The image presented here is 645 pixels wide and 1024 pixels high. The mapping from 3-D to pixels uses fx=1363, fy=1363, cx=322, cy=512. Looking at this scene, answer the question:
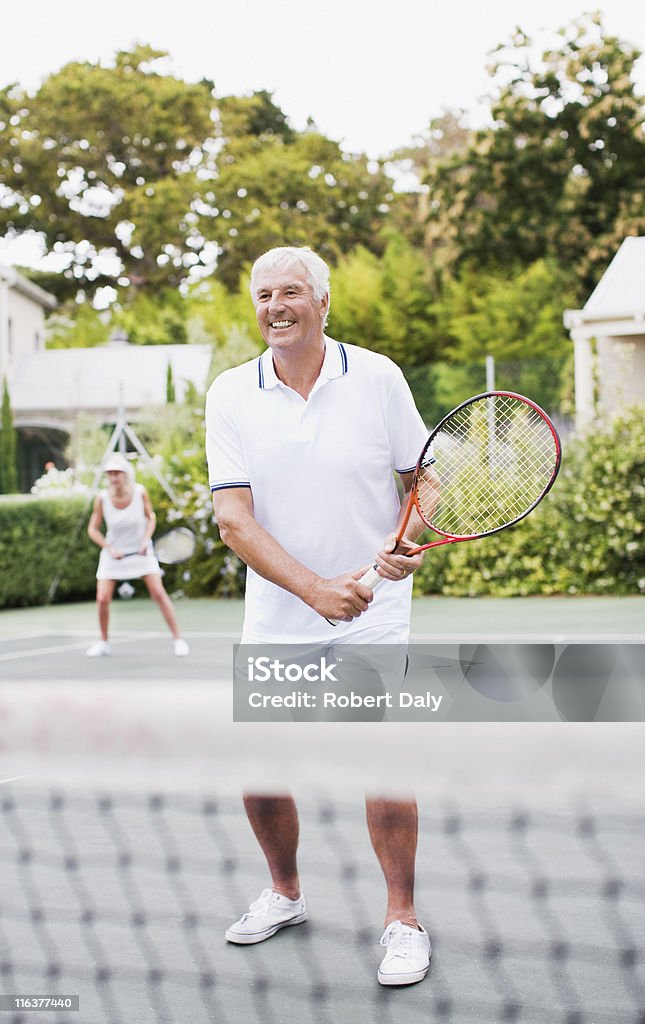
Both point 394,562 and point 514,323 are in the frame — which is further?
point 514,323

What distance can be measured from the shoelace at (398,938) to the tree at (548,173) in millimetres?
25939

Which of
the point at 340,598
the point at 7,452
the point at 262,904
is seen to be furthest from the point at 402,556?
the point at 7,452

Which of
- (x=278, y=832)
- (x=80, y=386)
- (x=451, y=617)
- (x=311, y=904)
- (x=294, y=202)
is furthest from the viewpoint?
(x=294, y=202)

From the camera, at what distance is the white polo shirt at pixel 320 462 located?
3.27 metres

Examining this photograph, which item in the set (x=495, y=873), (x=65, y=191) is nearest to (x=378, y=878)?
(x=495, y=873)

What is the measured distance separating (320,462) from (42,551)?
1171 cm

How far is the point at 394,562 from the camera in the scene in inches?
120

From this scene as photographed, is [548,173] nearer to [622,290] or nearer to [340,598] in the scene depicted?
[622,290]

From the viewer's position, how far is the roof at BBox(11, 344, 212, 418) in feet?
97.1

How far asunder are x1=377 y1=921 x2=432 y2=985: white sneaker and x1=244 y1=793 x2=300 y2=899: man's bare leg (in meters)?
0.35

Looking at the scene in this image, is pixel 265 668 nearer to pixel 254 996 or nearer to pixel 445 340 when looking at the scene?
pixel 254 996

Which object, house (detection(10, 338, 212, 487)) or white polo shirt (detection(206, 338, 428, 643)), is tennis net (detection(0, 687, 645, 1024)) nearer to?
white polo shirt (detection(206, 338, 428, 643))

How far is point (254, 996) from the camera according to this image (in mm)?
3203

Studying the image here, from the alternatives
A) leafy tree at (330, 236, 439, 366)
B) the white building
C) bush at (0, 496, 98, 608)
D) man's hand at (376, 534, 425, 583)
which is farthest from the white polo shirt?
the white building
